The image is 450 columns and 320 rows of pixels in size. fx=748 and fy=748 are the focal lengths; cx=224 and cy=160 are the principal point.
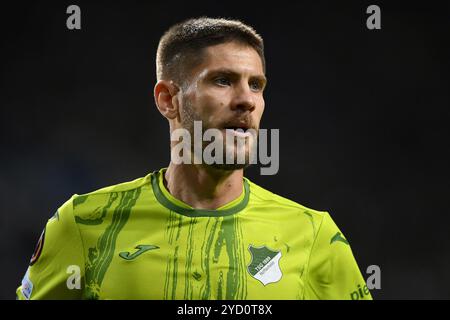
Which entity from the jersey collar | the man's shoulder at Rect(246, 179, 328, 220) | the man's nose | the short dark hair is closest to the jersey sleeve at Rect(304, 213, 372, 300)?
the man's shoulder at Rect(246, 179, 328, 220)

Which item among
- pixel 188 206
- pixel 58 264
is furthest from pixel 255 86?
pixel 58 264

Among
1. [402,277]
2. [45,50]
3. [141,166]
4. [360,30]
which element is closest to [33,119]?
[45,50]

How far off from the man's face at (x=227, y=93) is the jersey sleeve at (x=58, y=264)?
0.65 meters

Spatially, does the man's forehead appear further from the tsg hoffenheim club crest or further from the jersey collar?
the tsg hoffenheim club crest

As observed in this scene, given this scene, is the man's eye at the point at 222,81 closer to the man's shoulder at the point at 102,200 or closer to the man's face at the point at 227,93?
the man's face at the point at 227,93

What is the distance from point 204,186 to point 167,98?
0.43 m

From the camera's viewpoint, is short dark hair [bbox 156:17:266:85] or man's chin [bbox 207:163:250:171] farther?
short dark hair [bbox 156:17:266:85]

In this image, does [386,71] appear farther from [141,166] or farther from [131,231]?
[131,231]

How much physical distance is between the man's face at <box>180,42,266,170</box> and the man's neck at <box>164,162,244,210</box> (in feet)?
0.38

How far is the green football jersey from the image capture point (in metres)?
2.93

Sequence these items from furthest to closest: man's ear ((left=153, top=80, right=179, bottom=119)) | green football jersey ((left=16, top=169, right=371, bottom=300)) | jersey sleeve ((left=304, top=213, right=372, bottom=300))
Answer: man's ear ((left=153, top=80, right=179, bottom=119)), jersey sleeve ((left=304, top=213, right=372, bottom=300)), green football jersey ((left=16, top=169, right=371, bottom=300))

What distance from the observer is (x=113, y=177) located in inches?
242

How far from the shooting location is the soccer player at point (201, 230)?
A: 9.65 feet

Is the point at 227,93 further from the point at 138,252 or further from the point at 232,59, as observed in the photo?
the point at 138,252
